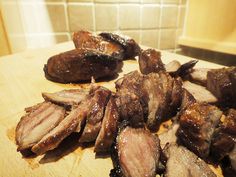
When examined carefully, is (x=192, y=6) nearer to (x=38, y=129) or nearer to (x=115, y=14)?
(x=115, y=14)

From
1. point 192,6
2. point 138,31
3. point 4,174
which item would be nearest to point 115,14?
point 138,31

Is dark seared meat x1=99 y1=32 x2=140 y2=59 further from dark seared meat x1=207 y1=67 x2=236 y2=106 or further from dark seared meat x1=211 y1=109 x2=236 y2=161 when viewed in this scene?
dark seared meat x1=211 y1=109 x2=236 y2=161

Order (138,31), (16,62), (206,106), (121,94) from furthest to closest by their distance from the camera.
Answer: (138,31) < (16,62) < (121,94) < (206,106)

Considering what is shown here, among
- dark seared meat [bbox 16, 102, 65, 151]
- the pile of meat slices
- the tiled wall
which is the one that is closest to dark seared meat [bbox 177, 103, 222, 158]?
the pile of meat slices

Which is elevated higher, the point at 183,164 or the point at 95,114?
the point at 95,114

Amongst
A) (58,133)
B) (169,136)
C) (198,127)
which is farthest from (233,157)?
(58,133)

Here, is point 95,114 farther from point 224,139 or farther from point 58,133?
point 224,139
